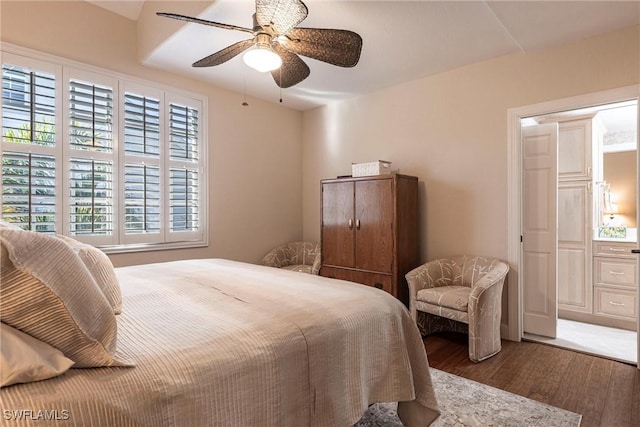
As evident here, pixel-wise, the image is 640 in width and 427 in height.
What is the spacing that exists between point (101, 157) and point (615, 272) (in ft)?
17.8

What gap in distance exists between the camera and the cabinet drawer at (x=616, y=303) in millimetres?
3551

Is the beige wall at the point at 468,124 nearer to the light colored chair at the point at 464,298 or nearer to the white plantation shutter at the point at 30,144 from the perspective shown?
the light colored chair at the point at 464,298

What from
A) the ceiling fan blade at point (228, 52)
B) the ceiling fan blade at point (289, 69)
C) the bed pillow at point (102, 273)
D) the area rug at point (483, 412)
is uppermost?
the ceiling fan blade at point (228, 52)

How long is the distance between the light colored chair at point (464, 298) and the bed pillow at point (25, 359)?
271 centimetres

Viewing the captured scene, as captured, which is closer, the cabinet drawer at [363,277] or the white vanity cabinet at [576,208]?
the cabinet drawer at [363,277]

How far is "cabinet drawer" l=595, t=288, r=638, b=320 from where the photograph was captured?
11.6 feet

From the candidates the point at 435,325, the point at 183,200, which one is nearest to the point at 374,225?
the point at 435,325

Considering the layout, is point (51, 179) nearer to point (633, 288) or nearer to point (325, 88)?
point (325, 88)

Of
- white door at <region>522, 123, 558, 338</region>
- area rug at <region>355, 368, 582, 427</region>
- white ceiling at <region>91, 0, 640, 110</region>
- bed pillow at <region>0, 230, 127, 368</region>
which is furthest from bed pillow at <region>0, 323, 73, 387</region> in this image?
white door at <region>522, 123, 558, 338</region>

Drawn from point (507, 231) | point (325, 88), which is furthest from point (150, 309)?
point (325, 88)

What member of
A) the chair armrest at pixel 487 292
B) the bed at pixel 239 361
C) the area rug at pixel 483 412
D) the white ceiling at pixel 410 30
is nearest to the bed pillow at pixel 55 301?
the bed at pixel 239 361

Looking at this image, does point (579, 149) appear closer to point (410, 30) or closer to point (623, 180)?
point (623, 180)

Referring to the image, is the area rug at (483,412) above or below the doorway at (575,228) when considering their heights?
below

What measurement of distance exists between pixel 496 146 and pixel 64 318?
11.6 feet
